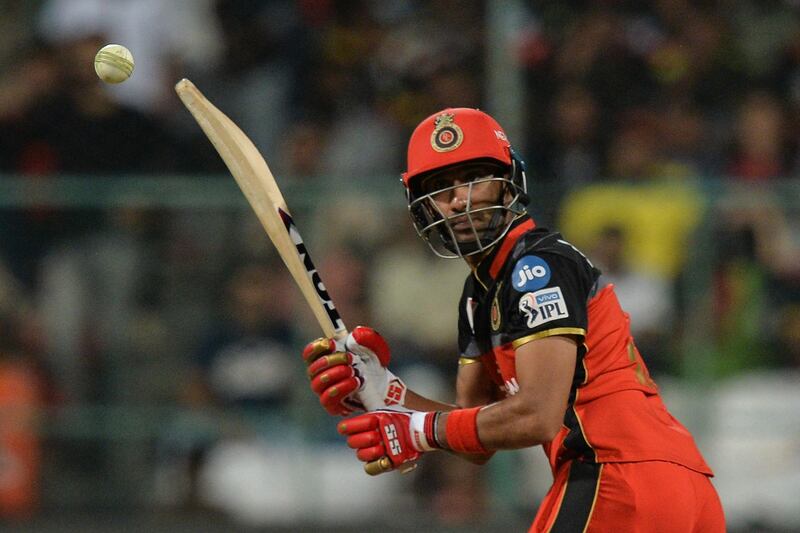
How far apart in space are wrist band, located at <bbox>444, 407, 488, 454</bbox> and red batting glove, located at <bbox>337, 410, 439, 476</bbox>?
88 mm

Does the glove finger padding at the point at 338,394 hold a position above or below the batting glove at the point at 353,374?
below

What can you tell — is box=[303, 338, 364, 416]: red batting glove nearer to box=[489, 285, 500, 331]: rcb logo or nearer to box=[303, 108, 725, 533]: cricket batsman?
box=[303, 108, 725, 533]: cricket batsman

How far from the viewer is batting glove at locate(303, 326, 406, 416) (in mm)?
4441

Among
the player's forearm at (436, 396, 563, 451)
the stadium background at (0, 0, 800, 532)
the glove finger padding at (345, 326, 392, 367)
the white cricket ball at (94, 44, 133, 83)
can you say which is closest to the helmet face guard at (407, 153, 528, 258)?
the glove finger padding at (345, 326, 392, 367)

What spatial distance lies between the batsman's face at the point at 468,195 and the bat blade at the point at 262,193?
2.14 feet

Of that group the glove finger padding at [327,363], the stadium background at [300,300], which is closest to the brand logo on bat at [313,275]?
the glove finger padding at [327,363]

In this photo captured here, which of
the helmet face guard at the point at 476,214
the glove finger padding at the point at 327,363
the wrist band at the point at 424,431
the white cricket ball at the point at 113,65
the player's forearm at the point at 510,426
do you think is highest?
the white cricket ball at the point at 113,65

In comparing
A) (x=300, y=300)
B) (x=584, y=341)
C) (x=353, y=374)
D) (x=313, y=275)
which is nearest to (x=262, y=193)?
(x=313, y=275)

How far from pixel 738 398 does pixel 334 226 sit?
2.75 m

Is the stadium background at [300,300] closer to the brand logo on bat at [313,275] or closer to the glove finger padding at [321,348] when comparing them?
the brand logo on bat at [313,275]

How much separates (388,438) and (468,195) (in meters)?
0.80

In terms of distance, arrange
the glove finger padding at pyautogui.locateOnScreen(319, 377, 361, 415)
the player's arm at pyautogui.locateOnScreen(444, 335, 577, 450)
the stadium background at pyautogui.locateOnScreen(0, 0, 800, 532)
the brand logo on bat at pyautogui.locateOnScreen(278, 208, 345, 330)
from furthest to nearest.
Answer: the stadium background at pyautogui.locateOnScreen(0, 0, 800, 532) → the brand logo on bat at pyautogui.locateOnScreen(278, 208, 345, 330) → the glove finger padding at pyautogui.locateOnScreen(319, 377, 361, 415) → the player's arm at pyautogui.locateOnScreen(444, 335, 577, 450)

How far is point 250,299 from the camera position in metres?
8.75

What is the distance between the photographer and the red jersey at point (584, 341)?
4.02 metres
